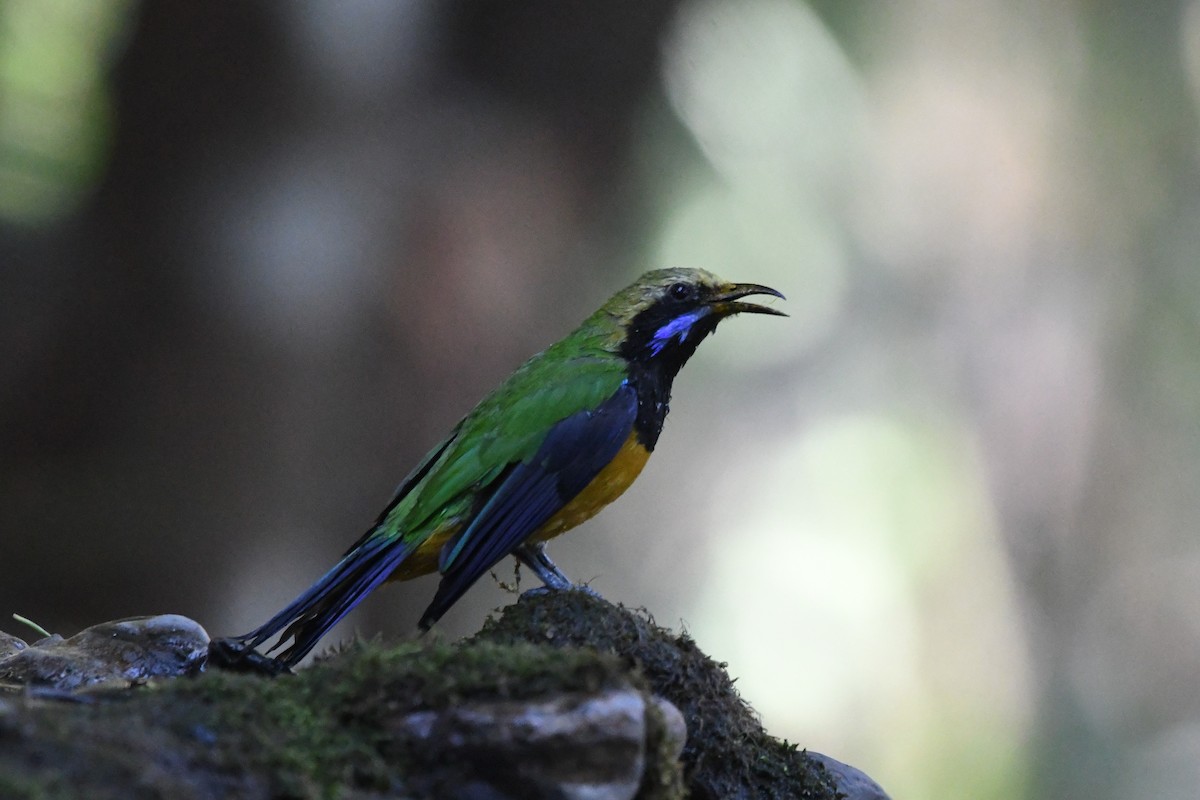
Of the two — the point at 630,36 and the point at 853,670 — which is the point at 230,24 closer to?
the point at 630,36

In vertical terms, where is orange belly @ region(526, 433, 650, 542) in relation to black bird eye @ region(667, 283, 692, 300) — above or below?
below

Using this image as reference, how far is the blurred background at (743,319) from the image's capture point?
331 inches

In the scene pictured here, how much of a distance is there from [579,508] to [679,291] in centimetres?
123

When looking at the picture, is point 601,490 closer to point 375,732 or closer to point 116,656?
point 116,656

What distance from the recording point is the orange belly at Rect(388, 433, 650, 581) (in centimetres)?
458

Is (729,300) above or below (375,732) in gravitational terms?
above

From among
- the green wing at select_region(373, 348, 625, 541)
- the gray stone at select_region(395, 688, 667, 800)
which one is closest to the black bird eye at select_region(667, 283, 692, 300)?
the green wing at select_region(373, 348, 625, 541)

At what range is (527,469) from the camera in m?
4.59

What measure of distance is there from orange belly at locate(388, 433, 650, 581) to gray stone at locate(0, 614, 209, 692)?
846 mm

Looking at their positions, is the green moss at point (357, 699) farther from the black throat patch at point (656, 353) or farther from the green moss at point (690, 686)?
the black throat patch at point (656, 353)

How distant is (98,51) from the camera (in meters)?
8.04

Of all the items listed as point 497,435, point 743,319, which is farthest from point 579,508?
point 743,319

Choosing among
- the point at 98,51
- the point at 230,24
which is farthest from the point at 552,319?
the point at 98,51

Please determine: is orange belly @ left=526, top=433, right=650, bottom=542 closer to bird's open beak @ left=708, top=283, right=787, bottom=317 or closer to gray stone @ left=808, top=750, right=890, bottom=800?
bird's open beak @ left=708, top=283, right=787, bottom=317
